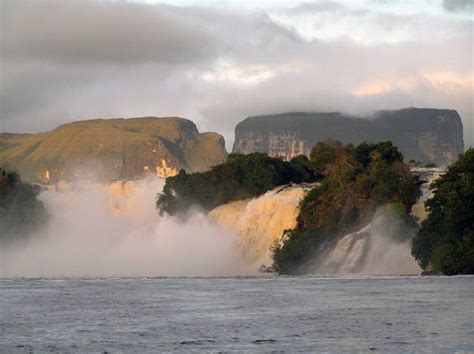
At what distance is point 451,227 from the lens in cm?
8856

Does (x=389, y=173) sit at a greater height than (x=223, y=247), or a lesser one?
greater

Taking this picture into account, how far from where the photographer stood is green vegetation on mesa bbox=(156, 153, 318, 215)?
13038 centimetres

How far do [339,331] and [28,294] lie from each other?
1231 inches

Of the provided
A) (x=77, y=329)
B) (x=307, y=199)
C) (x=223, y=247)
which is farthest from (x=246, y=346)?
(x=223, y=247)

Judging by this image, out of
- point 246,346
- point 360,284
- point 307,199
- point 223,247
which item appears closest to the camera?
point 246,346

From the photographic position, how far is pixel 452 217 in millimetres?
88500

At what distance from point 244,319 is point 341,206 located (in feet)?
204

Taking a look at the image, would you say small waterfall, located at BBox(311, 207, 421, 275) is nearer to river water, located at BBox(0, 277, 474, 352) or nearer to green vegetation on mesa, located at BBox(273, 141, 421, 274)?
green vegetation on mesa, located at BBox(273, 141, 421, 274)

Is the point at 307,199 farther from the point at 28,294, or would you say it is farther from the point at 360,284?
the point at 28,294

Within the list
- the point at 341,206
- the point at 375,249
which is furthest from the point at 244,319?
the point at 341,206

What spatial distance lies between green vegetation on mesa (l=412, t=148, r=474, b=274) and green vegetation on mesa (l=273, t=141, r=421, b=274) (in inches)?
402

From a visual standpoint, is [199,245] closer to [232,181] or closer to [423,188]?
[232,181]

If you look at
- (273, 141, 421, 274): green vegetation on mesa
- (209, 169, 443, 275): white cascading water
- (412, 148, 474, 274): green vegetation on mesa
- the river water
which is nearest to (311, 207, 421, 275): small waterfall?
(209, 169, 443, 275): white cascading water

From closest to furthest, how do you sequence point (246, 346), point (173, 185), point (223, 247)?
point (246, 346)
point (223, 247)
point (173, 185)
